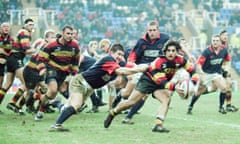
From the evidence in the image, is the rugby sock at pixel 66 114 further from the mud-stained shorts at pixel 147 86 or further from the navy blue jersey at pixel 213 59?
the navy blue jersey at pixel 213 59

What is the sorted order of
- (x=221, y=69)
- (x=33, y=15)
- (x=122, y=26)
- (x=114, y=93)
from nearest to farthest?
(x=114, y=93) → (x=221, y=69) → (x=33, y=15) → (x=122, y=26)

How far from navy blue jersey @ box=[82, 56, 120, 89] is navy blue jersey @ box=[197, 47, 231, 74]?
6184mm

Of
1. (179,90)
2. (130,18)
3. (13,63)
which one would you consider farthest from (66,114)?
(130,18)

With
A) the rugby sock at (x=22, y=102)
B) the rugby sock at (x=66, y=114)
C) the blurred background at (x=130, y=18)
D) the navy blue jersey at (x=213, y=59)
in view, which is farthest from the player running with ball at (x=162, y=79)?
the blurred background at (x=130, y=18)

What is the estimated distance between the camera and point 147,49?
48.2 feet

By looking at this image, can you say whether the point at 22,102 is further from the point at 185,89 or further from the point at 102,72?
the point at 185,89

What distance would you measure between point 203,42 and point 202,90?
25809mm

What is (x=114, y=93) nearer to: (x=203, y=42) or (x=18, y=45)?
(x=18, y=45)

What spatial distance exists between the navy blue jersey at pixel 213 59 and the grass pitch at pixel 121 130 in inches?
72.9

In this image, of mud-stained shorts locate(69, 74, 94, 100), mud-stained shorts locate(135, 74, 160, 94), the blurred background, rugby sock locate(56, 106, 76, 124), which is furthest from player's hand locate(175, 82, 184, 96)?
the blurred background

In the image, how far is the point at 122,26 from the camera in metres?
44.4

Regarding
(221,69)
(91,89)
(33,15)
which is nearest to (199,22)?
(33,15)

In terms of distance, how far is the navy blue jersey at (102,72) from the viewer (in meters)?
12.0

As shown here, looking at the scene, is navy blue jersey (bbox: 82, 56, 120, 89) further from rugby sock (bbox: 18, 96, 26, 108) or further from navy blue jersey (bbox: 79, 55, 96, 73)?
navy blue jersey (bbox: 79, 55, 96, 73)
